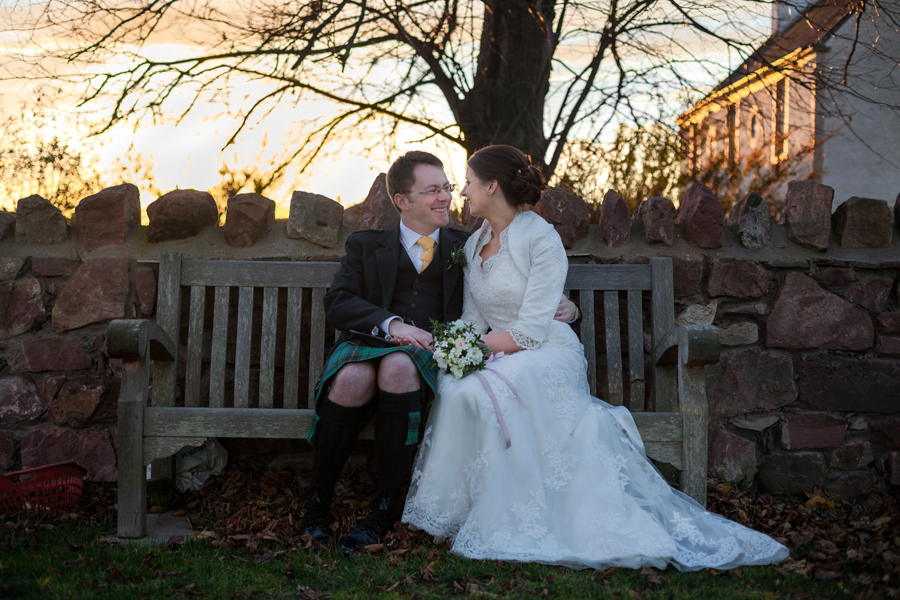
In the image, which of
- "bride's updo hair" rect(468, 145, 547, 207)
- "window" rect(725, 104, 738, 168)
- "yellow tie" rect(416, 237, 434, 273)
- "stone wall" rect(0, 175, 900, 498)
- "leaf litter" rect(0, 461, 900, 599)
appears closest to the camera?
"leaf litter" rect(0, 461, 900, 599)

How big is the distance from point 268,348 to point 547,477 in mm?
1426

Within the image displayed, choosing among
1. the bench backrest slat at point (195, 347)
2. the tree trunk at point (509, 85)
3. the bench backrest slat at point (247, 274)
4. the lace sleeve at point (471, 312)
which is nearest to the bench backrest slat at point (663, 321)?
the lace sleeve at point (471, 312)

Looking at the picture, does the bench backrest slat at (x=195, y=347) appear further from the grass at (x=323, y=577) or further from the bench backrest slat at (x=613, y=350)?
the bench backrest slat at (x=613, y=350)

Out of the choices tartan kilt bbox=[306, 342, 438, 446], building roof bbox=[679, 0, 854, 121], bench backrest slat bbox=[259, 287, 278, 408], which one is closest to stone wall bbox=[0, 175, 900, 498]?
bench backrest slat bbox=[259, 287, 278, 408]

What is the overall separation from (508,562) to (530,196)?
5.13 ft

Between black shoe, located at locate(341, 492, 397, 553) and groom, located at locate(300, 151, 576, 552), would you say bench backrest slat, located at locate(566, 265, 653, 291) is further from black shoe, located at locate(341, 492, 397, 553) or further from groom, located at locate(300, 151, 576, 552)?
black shoe, located at locate(341, 492, 397, 553)

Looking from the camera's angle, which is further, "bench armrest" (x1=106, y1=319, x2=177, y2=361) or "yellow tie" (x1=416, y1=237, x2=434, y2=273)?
"yellow tie" (x1=416, y1=237, x2=434, y2=273)

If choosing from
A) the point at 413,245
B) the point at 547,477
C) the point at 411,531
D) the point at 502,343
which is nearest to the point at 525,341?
the point at 502,343

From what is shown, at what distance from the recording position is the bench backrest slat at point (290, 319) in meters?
3.44

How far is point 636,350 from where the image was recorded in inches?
138

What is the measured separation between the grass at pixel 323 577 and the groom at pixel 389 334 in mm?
231

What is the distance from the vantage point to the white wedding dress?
8.68ft

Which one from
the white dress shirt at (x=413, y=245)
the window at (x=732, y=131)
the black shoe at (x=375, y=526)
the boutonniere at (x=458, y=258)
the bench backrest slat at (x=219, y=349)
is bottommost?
the black shoe at (x=375, y=526)

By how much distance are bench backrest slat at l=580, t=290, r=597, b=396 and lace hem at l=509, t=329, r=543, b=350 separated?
0.44 m
